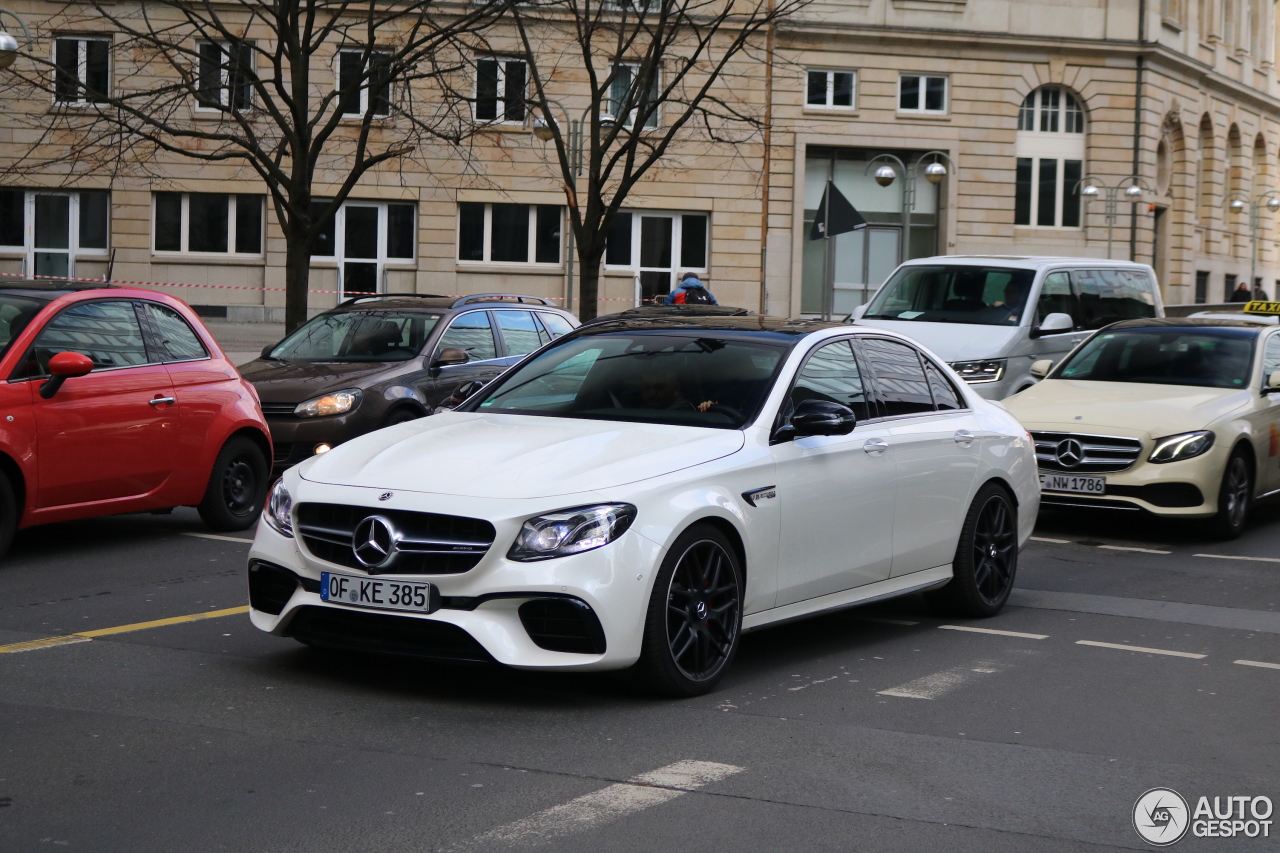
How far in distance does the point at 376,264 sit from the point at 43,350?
110 feet

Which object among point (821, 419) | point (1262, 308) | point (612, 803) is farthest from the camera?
point (1262, 308)

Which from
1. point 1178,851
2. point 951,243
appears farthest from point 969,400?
point 951,243

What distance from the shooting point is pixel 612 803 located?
4.78m

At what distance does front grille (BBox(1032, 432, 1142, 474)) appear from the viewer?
38.3ft


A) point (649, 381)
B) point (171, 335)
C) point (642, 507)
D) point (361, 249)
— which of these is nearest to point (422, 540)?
point (642, 507)

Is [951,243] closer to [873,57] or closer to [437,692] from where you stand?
[873,57]

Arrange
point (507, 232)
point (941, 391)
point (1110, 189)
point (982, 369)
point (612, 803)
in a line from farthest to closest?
point (1110, 189)
point (507, 232)
point (982, 369)
point (941, 391)
point (612, 803)

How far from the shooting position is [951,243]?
4612 cm

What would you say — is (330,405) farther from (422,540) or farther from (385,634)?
(422,540)

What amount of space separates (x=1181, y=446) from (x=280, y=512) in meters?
7.49

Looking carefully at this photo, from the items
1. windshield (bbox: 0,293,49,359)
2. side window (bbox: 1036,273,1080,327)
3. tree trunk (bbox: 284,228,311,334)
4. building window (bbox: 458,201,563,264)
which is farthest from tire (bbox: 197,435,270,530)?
building window (bbox: 458,201,563,264)

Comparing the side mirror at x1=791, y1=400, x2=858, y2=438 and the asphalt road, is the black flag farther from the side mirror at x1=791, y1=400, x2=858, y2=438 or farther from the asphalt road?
the side mirror at x1=791, y1=400, x2=858, y2=438

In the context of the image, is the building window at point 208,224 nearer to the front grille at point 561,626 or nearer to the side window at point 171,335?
the side window at point 171,335

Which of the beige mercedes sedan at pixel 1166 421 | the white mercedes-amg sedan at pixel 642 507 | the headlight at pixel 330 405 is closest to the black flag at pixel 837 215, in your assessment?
the beige mercedes sedan at pixel 1166 421
